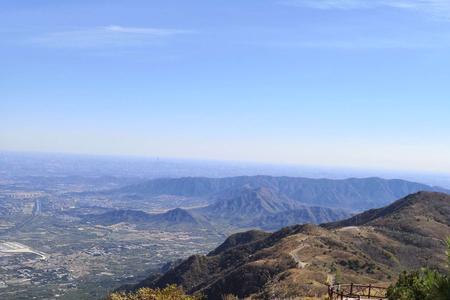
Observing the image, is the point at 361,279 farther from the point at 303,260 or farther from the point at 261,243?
the point at 261,243

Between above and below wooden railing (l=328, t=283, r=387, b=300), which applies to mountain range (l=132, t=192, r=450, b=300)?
below

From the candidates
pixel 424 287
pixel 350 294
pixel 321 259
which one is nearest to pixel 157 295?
pixel 350 294

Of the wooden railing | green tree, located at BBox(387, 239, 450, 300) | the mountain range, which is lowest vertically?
the mountain range

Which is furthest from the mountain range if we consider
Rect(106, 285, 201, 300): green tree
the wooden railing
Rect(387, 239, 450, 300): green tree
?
Rect(387, 239, 450, 300): green tree

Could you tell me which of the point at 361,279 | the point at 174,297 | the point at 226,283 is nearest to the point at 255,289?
the point at 226,283

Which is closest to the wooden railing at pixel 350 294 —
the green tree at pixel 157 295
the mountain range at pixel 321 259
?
the green tree at pixel 157 295

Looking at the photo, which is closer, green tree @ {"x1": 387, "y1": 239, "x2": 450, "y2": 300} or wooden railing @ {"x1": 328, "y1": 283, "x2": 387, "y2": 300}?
green tree @ {"x1": 387, "y1": 239, "x2": 450, "y2": 300}

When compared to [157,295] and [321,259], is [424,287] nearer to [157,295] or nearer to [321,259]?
[157,295]

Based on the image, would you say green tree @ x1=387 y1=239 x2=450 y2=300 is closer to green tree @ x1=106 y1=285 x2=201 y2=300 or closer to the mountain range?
green tree @ x1=106 y1=285 x2=201 y2=300

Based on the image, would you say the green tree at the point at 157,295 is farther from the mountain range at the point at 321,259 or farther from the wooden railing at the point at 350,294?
the mountain range at the point at 321,259
